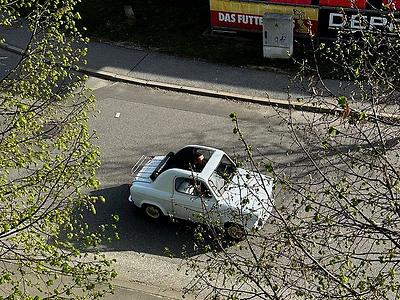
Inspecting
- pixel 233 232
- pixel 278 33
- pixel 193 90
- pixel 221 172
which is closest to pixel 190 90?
pixel 193 90

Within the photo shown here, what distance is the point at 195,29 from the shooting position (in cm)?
1872

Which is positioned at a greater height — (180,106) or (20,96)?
(20,96)

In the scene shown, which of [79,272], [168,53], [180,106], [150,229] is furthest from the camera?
[168,53]

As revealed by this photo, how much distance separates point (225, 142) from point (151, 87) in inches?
138

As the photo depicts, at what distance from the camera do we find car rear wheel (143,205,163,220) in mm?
12250

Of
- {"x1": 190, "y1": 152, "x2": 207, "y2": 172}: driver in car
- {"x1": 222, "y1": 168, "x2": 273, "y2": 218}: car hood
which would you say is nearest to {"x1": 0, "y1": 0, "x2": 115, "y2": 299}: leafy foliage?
{"x1": 222, "y1": 168, "x2": 273, "y2": 218}: car hood

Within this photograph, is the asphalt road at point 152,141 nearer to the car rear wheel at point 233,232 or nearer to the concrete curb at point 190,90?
the concrete curb at point 190,90

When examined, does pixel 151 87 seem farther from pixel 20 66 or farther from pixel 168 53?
pixel 20 66

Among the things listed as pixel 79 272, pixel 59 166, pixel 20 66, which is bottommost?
pixel 79 272

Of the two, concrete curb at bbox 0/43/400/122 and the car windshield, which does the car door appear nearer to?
the car windshield

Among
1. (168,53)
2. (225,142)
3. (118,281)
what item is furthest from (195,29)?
(118,281)

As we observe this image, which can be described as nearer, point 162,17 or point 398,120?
point 398,120

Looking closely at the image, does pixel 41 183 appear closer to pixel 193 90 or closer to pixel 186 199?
pixel 186 199

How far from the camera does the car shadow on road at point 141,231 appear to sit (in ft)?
38.9
